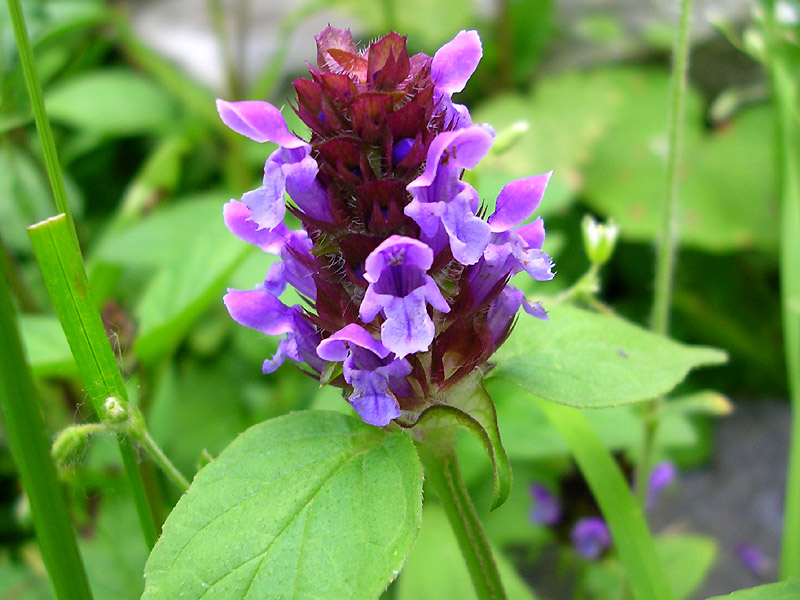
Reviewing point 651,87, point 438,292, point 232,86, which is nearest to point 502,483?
point 438,292

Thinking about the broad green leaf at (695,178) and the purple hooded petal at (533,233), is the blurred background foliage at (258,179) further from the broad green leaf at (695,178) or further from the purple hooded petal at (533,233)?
the purple hooded petal at (533,233)

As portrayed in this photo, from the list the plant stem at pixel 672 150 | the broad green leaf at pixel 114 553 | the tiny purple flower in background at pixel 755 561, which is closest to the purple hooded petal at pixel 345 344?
the plant stem at pixel 672 150

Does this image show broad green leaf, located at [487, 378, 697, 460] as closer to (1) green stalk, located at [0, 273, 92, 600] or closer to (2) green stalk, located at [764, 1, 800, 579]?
(2) green stalk, located at [764, 1, 800, 579]

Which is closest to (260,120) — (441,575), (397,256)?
(397,256)

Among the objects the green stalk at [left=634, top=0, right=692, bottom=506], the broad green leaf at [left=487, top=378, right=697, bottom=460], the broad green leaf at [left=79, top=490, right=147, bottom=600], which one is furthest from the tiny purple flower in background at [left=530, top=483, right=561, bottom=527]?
the broad green leaf at [left=79, top=490, right=147, bottom=600]

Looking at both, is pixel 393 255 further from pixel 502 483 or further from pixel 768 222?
pixel 768 222

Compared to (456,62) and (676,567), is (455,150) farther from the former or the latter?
(676,567)
